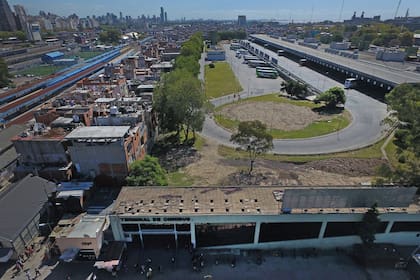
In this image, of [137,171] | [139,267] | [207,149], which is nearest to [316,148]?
[207,149]

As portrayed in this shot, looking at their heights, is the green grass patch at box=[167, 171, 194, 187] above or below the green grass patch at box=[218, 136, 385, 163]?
below

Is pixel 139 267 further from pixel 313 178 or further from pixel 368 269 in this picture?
pixel 313 178

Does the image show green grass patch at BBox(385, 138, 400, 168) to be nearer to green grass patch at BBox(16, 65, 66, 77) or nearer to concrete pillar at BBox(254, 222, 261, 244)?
concrete pillar at BBox(254, 222, 261, 244)

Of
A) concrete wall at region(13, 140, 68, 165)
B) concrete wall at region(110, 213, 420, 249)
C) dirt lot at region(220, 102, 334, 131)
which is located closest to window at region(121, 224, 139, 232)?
concrete wall at region(110, 213, 420, 249)

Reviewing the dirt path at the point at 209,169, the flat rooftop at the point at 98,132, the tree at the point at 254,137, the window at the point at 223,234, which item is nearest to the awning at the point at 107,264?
the window at the point at 223,234

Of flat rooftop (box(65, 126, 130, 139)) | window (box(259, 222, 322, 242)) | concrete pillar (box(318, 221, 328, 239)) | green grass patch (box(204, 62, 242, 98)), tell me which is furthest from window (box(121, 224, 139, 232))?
green grass patch (box(204, 62, 242, 98))

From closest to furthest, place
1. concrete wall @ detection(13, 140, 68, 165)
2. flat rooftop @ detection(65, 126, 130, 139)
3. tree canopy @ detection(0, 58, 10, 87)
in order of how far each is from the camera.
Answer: flat rooftop @ detection(65, 126, 130, 139)
concrete wall @ detection(13, 140, 68, 165)
tree canopy @ detection(0, 58, 10, 87)

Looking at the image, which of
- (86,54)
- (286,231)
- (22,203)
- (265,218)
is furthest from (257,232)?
(86,54)

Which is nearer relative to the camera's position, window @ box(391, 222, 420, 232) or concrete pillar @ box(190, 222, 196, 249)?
concrete pillar @ box(190, 222, 196, 249)

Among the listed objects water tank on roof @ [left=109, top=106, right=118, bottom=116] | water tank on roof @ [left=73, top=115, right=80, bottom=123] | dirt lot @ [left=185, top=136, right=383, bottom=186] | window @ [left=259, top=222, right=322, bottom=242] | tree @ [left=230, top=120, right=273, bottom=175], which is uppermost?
water tank on roof @ [left=109, top=106, right=118, bottom=116]

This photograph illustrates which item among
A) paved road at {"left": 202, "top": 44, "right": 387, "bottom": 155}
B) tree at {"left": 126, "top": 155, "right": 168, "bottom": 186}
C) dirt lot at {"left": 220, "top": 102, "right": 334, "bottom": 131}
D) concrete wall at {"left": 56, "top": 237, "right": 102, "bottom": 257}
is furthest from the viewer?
dirt lot at {"left": 220, "top": 102, "right": 334, "bottom": 131}
